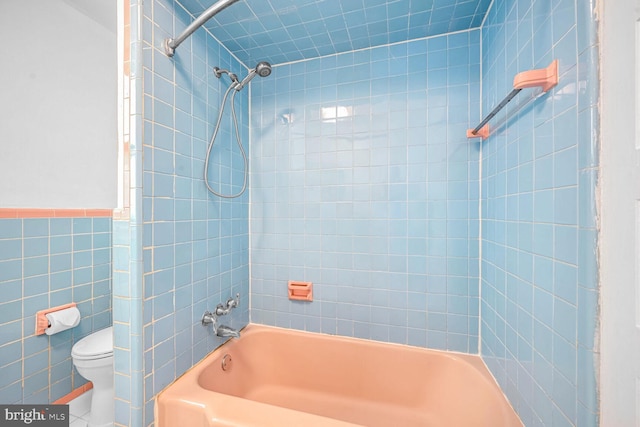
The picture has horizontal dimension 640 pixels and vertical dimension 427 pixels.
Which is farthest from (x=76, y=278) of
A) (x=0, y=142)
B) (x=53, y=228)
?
(x=0, y=142)

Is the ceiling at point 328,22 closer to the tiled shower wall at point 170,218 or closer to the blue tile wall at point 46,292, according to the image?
the tiled shower wall at point 170,218

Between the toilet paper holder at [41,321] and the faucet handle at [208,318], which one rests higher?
the faucet handle at [208,318]

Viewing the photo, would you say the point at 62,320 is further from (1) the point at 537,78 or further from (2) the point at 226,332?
(1) the point at 537,78

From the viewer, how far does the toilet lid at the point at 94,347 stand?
1.37 metres

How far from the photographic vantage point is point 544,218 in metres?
0.77

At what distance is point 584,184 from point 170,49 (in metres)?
1.51

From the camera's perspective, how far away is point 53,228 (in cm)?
155

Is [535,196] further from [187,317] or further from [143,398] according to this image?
[143,398]

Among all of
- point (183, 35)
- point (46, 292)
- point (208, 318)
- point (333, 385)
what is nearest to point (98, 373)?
point (46, 292)

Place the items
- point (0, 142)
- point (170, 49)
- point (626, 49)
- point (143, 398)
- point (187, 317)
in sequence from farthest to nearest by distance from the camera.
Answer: point (0, 142) < point (187, 317) < point (170, 49) < point (143, 398) < point (626, 49)

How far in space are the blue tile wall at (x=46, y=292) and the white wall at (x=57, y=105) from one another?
0.17 metres

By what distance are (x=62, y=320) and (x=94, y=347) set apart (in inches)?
11.9

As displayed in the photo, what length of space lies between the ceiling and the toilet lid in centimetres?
174

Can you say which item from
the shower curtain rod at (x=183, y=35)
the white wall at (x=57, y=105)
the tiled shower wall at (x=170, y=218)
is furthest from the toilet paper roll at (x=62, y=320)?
the shower curtain rod at (x=183, y=35)
